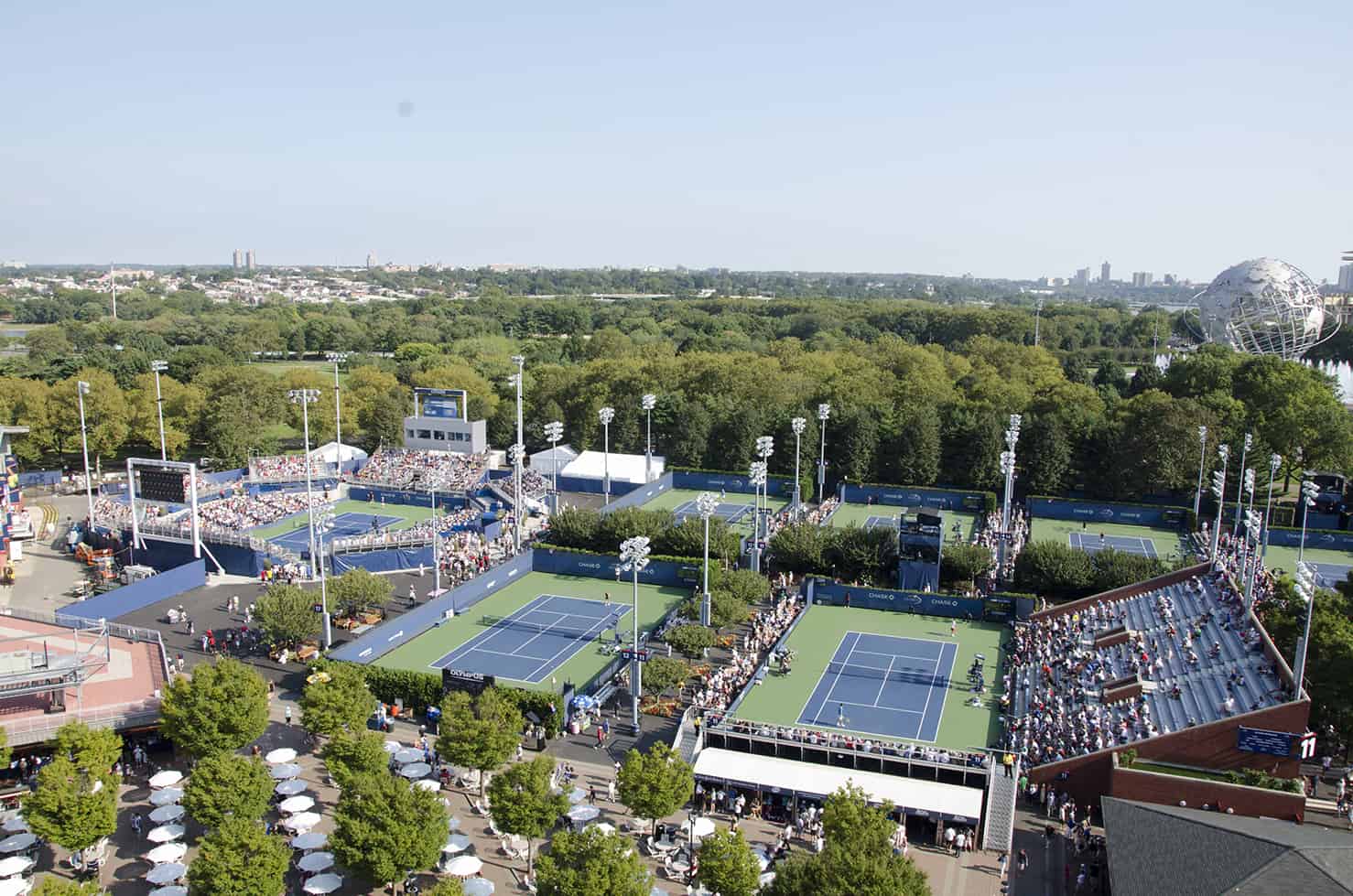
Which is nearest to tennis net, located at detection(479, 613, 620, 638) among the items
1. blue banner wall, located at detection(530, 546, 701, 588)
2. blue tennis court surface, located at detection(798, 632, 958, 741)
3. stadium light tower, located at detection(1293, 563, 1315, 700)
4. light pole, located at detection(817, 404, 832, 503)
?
blue banner wall, located at detection(530, 546, 701, 588)

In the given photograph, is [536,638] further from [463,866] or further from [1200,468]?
[1200,468]

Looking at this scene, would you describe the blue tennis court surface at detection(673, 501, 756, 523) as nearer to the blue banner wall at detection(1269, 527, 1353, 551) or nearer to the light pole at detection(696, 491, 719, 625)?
the light pole at detection(696, 491, 719, 625)

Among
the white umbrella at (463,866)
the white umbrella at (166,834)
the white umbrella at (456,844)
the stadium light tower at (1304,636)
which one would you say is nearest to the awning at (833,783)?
the white umbrella at (456,844)

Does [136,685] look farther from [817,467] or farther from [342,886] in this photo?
[817,467]

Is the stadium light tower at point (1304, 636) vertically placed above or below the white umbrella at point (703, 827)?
above

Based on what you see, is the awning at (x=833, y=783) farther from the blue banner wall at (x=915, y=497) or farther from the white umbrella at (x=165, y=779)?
the blue banner wall at (x=915, y=497)

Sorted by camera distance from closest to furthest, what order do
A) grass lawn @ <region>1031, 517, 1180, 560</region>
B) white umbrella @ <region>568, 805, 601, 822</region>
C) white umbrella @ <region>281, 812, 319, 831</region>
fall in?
white umbrella @ <region>281, 812, 319, 831</region>
white umbrella @ <region>568, 805, 601, 822</region>
grass lawn @ <region>1031, 517, 1180, 560</region>
